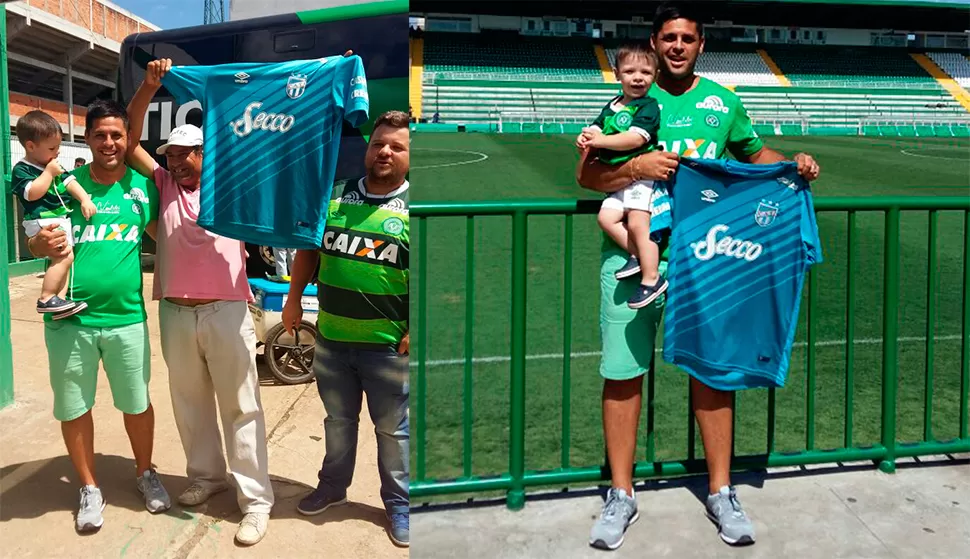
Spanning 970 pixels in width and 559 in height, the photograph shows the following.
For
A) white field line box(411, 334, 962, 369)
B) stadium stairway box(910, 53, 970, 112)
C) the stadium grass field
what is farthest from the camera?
stadium stairway box(910, 53, 970, 112)

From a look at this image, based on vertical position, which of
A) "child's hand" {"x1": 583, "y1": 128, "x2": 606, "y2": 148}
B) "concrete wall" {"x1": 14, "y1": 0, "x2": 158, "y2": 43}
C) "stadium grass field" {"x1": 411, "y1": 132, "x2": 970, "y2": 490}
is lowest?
"stadium grass field" {"x1": 411, "y1": 132, "x2": 970, "y2": 490}

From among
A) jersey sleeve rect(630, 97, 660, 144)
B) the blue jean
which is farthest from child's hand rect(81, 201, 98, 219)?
jersey sleeve rect(630, 97, 660, 144)

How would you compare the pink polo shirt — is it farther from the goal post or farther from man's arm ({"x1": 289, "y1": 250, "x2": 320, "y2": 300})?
the goal post

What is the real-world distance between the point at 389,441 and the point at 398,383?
0.58 ft

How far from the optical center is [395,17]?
1.67 m

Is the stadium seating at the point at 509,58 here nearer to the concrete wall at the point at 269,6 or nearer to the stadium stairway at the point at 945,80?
the stadium stairway at the point at 945,80

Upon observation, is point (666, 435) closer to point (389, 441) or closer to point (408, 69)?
point (389, 441)

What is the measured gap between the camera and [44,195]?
5.55 ft

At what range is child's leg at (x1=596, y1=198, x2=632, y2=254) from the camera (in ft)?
7.48

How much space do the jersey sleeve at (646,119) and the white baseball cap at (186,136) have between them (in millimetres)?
1080

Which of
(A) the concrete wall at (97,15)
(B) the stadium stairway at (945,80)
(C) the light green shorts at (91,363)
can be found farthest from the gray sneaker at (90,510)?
(B) the stadium stairway at (945,80)

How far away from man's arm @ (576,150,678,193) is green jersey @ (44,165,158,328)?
3.65 ft

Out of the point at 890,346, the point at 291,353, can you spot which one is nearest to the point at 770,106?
the point at 890,346

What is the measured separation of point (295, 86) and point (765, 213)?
145cm
